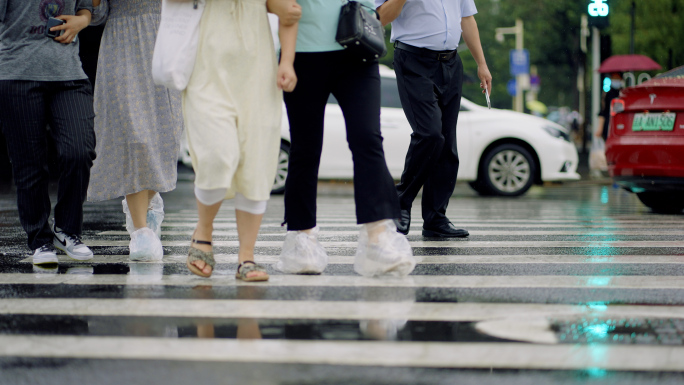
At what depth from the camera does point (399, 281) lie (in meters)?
3.80

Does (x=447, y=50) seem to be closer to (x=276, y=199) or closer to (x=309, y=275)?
(x=309, y=275)

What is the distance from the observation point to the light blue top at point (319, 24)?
12.6ft

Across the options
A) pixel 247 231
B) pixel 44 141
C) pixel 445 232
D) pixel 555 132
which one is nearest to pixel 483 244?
pixel 445 232

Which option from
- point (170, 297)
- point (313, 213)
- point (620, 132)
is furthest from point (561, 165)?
point (170, 297)

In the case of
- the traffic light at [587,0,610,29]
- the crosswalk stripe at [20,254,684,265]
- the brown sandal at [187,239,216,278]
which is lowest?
the crosswalk stripe at [20,254,684,265]

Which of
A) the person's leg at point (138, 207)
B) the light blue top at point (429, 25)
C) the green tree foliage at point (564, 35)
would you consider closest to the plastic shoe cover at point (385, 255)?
the person's leg at point (138, 207)

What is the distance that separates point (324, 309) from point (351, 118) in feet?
3.56

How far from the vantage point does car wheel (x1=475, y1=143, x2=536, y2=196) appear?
1155cm

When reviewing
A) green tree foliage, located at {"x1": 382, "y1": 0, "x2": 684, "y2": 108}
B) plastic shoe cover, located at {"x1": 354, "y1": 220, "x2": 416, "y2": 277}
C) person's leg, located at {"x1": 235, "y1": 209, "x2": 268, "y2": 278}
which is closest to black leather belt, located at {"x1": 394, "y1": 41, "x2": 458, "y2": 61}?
plastic shoe cover, located at {"x1": 354, "y1": 220, "x2": 416, "y2": 277}

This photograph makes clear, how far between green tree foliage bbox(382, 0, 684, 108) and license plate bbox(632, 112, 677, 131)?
10.6 ft

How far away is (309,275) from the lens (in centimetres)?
397

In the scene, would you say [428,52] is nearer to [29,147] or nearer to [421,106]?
[421,106]

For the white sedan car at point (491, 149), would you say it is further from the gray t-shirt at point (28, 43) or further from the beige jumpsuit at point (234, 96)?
the beige jumpsuit at point (234, 96)

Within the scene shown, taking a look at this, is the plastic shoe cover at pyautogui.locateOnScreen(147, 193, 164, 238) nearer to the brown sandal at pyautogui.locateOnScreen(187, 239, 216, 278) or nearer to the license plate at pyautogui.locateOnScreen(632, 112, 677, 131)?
the brown sandal at pyautogui.locateOnScreen(187, 239, 216, 278)
